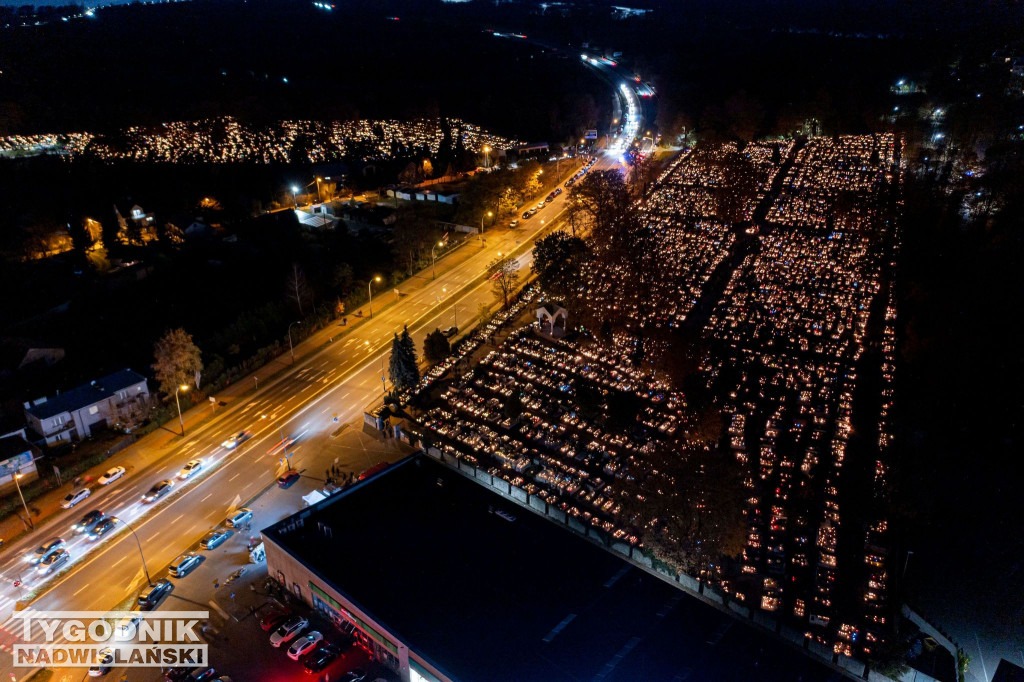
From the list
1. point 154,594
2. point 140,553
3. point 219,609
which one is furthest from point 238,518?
→ point 219,609

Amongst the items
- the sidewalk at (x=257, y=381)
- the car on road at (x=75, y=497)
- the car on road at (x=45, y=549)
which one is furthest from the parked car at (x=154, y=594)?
the sidewalk at (x=257, y=381)

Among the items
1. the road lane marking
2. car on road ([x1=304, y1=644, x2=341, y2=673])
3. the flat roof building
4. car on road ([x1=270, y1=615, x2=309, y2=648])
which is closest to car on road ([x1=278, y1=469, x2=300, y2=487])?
the flat roof building

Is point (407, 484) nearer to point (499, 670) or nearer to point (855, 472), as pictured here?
point (499, 670)

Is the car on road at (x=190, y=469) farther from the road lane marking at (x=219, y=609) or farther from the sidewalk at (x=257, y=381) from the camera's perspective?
the road lane marking at (x=219, y=609)

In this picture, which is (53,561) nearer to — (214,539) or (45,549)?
(45,549)

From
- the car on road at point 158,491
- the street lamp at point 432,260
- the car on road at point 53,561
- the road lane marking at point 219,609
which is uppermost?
the street lamp at point 432,260

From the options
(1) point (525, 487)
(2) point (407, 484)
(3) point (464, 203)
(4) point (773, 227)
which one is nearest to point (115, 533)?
(2) point (407, 484)

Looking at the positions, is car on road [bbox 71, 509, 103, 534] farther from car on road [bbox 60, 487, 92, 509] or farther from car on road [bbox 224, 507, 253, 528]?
car on road [bbox 224, 507, 253, 528]
